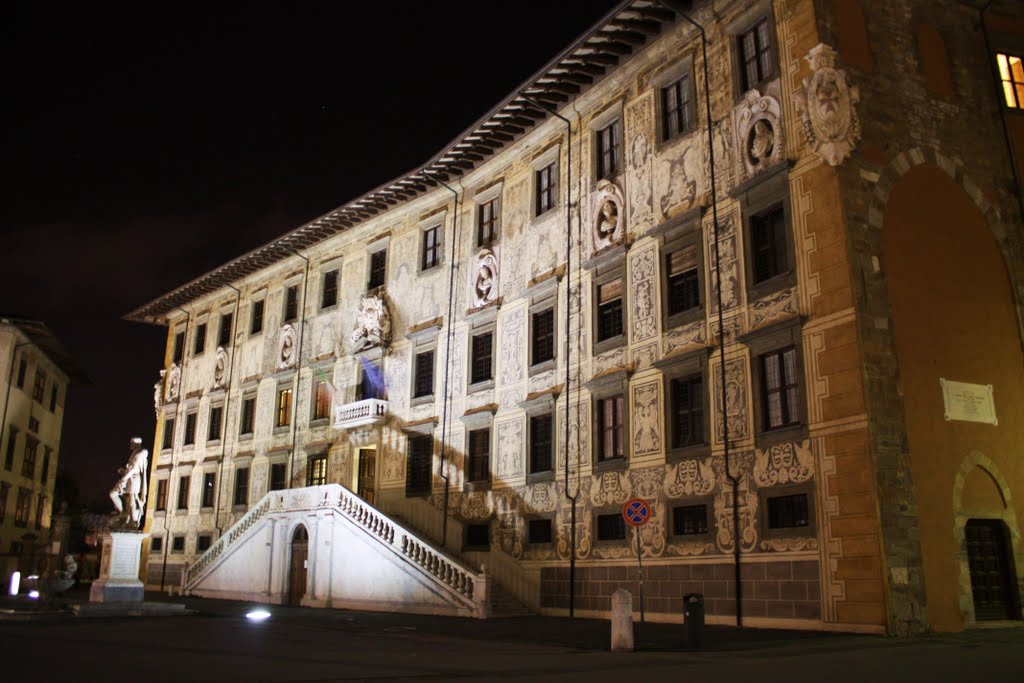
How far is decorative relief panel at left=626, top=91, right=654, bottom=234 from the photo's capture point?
2286cm

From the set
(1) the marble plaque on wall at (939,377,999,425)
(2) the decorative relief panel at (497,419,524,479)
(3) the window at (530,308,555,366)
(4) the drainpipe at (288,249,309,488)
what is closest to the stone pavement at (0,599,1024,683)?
(1) the marble plaque on wall at (939,377,999,425)

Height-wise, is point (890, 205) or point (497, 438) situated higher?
point (890, 205)

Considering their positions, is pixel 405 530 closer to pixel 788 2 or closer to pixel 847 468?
pixel 847 468

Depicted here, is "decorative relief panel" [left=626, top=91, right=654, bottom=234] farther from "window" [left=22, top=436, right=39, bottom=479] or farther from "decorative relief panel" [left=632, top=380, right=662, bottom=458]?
"window" [left=22, top=436, right=39, bottom=479]

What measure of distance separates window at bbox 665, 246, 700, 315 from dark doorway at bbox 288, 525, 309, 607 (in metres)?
16.3

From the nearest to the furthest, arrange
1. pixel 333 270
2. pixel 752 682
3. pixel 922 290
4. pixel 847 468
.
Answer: pixel 752 682, pixel 847 468, pixel 922 290, pixel 333 270

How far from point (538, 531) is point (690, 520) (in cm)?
572

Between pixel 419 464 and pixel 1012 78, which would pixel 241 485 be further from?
pixel 1012 78

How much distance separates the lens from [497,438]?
26453 mm

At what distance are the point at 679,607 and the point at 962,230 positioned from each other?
10.8 m

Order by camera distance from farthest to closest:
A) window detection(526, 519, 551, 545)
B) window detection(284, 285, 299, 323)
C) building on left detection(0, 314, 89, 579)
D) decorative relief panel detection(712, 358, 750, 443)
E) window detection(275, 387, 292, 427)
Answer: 1. building on left detection(0, 314, 89, 579)
2. window detection(284, 285, 299, 323)
3. window detection(275, 387, 292, 427)
4. window detection(526, 519, 551, 545)
5. decorative relief panel detection(712, 358, 750, 443)

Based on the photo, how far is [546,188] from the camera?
2700cm

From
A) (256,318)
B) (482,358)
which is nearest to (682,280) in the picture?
(482,358)

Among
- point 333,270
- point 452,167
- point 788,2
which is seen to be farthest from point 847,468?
point 333,270
